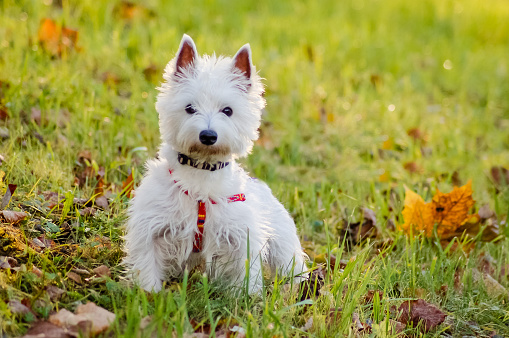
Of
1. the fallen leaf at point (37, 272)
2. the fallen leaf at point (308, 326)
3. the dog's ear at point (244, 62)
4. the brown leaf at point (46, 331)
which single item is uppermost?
the dog's ear at point (244, 62)

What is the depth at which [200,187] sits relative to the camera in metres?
3.19

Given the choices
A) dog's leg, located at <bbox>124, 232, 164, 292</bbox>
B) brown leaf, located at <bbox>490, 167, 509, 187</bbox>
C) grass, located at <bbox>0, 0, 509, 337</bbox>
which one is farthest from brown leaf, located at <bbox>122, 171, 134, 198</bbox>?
brown leaf, located at <bbox>490, 167, 509, 187</bbox>

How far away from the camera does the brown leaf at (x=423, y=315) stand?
3400mm

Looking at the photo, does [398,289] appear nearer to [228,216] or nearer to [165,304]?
[228,216]

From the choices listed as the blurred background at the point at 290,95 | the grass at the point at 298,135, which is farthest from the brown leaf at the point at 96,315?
the blurred background at the point at 290,95

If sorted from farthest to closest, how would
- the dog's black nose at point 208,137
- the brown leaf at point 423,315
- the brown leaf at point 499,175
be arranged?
1. the brown leaf at point 499,175
2. the brown leaf at point 423,315
3. the dog's black nose at point 208,137

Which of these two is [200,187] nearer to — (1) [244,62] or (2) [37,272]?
(1) [244,62]

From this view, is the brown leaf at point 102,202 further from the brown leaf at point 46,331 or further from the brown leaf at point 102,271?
the brown leaf at point 46,331

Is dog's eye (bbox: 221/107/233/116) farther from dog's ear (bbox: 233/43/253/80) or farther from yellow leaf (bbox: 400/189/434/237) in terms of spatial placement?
yellow leaf (bbox: 400/189/434/237)

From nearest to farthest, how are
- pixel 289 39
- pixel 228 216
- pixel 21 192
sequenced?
1. pixel 228 216
2. pixel 21 192
3. pixel 289 39

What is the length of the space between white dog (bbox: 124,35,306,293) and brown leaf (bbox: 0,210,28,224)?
587mm

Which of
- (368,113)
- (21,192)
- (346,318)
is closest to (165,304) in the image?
(346,318)

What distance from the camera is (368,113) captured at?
7090 mm

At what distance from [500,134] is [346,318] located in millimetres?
5182
